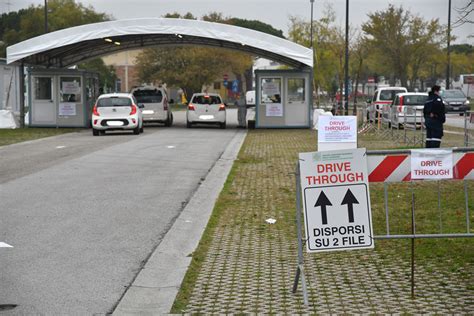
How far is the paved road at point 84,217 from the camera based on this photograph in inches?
296

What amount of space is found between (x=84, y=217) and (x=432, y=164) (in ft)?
18.8

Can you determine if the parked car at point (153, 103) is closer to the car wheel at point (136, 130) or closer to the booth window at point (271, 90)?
the booth window at point (271, 90)

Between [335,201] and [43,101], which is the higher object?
[43,101]

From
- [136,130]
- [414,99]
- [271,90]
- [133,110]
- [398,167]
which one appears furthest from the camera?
[271,90]

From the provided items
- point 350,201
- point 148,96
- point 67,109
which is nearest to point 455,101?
point 148,96

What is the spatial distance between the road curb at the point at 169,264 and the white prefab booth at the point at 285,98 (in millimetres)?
23913

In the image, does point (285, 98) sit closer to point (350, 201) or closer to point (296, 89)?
point (296, 89)

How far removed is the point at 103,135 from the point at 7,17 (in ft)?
200

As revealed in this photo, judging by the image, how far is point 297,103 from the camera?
38156mm

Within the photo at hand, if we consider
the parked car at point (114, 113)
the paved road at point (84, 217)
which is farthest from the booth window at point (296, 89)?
the paved road at point (84, 217)

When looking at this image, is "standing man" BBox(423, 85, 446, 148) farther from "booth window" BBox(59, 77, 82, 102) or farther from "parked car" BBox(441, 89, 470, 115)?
"parked car" BBox(441, 89, 470, 115)

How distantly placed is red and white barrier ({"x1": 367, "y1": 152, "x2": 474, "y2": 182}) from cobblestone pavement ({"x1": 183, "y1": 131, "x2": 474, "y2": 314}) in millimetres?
955

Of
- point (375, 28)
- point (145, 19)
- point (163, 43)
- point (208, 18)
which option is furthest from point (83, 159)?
point (208, 18)

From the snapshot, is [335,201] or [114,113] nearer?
[335,201]
